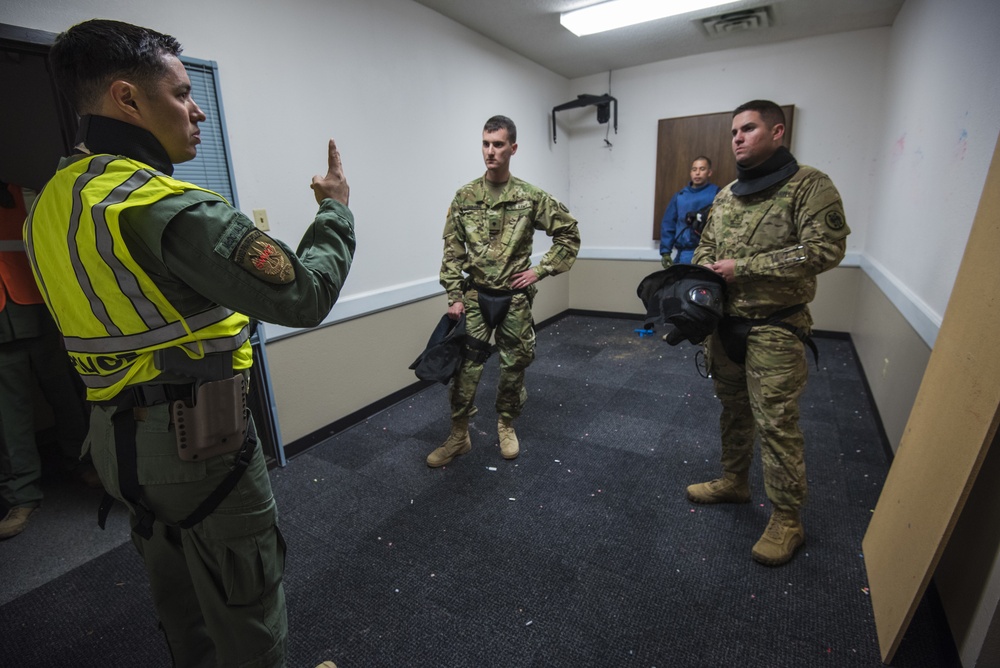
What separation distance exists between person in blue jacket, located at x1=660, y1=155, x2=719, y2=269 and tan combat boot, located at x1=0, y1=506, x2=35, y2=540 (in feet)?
13.8

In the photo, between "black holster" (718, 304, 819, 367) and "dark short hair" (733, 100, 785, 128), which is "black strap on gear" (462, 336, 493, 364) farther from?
"dark short hair" (733, 100, 785, 128)

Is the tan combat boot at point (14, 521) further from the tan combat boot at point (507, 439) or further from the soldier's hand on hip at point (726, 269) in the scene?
the soldier's hand on hip at point (726, 269)

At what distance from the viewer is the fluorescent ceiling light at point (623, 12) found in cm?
307

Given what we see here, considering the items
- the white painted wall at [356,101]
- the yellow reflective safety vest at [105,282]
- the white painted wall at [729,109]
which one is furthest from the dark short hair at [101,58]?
the white painted wall at [729,109]

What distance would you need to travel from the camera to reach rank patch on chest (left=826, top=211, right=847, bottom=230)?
1.46 metres

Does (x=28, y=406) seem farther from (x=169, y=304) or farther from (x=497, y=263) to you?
(x=497, y=263)

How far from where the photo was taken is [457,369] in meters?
2.34

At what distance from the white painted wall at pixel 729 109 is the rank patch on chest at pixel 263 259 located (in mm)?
4469

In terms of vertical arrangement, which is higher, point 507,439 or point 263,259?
point 263,259

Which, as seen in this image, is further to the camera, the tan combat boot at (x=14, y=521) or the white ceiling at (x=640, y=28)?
the white ceiling at (x=640, y=28)

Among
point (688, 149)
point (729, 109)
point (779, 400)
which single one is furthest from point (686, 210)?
point (779, 400)

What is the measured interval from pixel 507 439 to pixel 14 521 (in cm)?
210

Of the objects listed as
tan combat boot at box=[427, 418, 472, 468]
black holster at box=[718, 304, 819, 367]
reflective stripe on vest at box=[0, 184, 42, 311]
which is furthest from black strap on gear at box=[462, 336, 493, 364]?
reflective stripe on vest at box=[0, 184, 42, 311]

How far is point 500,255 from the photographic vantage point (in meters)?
2.31
